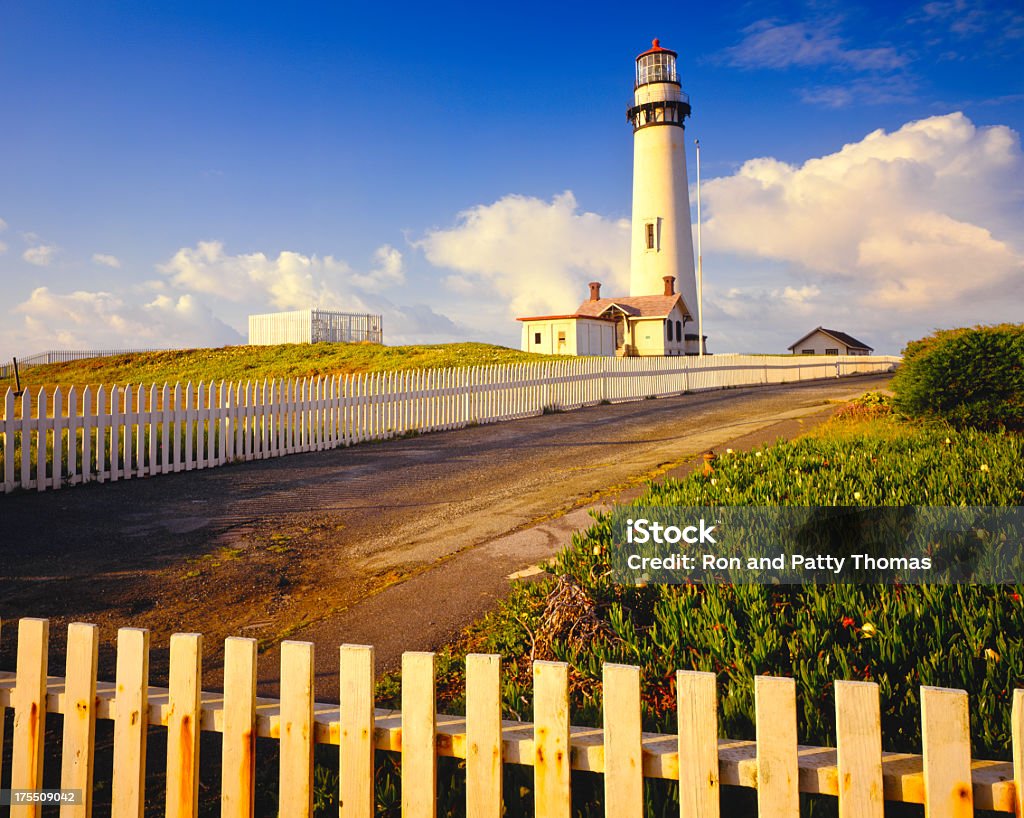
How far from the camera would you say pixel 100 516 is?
25.1 feet

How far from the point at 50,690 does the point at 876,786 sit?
2.78 metres

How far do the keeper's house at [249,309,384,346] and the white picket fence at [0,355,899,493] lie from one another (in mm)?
28541

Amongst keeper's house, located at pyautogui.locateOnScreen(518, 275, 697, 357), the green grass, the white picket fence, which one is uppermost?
keeper's house, located at pyautogui.locateOnScreen(518, 275, 697, 357)

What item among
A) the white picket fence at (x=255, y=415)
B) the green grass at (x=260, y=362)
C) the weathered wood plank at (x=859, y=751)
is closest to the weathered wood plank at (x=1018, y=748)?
the weathered wood plank at (x=859, y=751)

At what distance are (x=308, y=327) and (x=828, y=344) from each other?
44968mm

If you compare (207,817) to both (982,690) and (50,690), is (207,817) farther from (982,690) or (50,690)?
(982,690)

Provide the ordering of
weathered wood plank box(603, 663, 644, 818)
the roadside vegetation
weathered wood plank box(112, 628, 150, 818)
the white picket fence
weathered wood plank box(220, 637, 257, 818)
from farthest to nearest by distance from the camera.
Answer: the white picket fence
the roadside vegetation
weathered wood plank box(112, 628, 150, 818)
weathered wood plank box(220, 637, 257, 818)
weathered wood plank box(603, 663, 644, 818)

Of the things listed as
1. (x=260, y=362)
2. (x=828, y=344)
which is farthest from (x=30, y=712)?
(x=828, y=344)

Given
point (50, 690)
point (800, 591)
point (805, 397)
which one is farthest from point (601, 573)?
point (805, 397)

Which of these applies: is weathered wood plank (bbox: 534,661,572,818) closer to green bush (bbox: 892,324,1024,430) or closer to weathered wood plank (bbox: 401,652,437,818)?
weathered wood plank (bbox: 401,652,437,818)

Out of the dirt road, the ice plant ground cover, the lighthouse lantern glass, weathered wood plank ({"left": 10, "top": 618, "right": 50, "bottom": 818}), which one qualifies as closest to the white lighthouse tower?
the lighthouse lantern glass

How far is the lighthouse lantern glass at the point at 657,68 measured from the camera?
44.6 m

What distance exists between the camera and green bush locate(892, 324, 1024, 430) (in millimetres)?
10000

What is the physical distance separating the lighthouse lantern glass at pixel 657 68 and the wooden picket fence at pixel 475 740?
48020 mm
